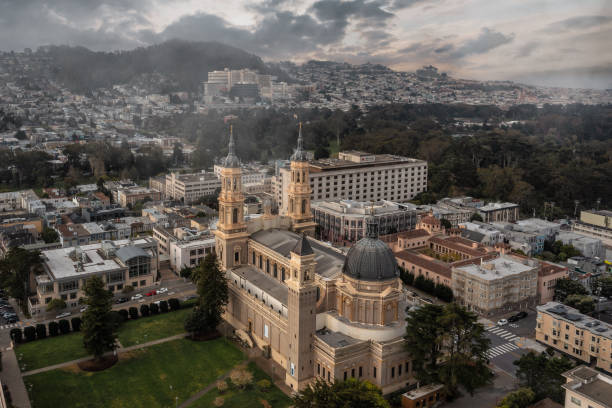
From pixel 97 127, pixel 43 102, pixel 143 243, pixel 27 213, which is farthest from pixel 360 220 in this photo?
pixel 43 102

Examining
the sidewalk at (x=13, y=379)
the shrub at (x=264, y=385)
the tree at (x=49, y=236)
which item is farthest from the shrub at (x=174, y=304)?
the tree at (x=49, y=236)

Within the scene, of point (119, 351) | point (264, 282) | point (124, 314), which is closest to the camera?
point (119, 351)

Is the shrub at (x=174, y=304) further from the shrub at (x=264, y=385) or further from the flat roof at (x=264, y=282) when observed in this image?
the shrub at (x=264, y=385)

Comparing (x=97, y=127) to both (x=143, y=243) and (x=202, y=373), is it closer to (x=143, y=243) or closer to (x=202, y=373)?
(x=143, y=243)

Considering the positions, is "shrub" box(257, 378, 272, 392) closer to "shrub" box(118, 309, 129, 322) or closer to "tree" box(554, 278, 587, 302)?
"shrub" box(118, 309, 129, 322)

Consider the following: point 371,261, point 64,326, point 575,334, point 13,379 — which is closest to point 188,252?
point 64,326

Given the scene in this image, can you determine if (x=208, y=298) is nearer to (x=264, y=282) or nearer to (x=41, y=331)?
(x=264, y=282)
